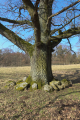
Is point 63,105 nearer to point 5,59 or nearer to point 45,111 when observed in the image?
point 45,111

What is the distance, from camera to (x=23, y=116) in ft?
9.39

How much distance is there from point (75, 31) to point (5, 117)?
4.66m

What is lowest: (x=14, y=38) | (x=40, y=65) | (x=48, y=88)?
(x=48, y=88)

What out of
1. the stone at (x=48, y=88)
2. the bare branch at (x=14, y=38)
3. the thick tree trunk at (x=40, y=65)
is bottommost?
the stone at (x=48, y=88)

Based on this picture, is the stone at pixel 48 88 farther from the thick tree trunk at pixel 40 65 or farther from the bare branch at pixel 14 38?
the bare branch at pixel 14 38

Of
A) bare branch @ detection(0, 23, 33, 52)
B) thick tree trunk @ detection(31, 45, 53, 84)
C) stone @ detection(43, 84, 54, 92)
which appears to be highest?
bare branch @ detection(0, 23, 33, 52)

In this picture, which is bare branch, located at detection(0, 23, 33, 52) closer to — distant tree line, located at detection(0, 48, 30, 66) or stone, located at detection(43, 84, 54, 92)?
stone, located at detection(43, 84, 54, 92)

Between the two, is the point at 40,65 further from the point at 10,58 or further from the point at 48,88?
the point at 10,58

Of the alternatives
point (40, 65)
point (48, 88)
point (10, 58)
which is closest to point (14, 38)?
point (40, 65)

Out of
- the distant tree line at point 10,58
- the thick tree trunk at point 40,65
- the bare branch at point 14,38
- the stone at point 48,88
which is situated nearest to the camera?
the stone at point 48,88

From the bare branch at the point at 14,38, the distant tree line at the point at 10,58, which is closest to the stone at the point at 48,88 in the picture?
the bare branch at the point at 14,38

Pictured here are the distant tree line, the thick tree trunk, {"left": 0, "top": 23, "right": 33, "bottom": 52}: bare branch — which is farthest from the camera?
the distant tree line

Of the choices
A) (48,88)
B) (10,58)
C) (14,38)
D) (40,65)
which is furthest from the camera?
(10,58)

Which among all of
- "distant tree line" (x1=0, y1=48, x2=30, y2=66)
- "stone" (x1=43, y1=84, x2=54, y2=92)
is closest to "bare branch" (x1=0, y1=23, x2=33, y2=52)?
"stone" (x1=43, y1=84, x2=54, y2=92)
